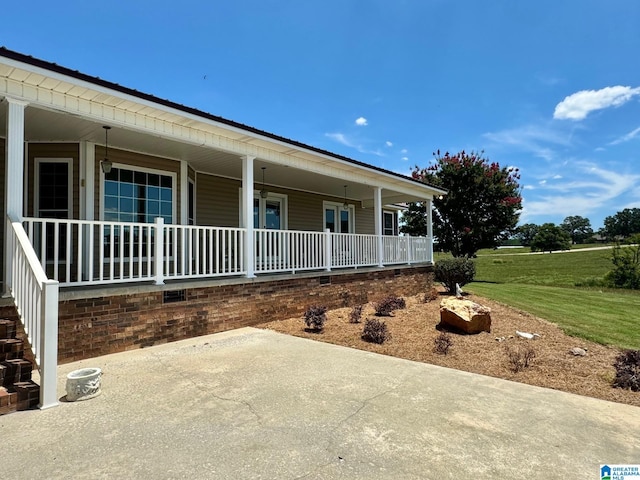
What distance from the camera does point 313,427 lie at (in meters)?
3.27

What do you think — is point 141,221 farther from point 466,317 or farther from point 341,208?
point 341,208

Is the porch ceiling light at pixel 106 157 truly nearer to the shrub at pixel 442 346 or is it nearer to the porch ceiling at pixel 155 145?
the porch ceiling at pixel 155 145

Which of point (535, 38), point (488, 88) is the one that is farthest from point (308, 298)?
point (488, 88)

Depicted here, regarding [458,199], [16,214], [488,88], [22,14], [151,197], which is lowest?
[16,214]

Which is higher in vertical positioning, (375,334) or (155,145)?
(155,145)

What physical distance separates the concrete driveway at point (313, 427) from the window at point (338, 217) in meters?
10.3

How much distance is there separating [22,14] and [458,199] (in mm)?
18308

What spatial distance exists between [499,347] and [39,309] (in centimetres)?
659

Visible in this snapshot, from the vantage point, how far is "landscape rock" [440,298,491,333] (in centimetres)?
712

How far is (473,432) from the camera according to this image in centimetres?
325

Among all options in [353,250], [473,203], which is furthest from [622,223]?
[353,250]

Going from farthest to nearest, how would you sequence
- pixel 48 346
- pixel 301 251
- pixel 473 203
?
pixel 473 203 → pixel 301 251 → pixel 48 346

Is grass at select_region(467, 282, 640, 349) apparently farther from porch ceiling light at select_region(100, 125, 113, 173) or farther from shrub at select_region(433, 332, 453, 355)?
porch ceiling light at select_region(100, 125, 113, 173)

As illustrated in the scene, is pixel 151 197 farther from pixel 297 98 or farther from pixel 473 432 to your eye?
pixel 297 98
